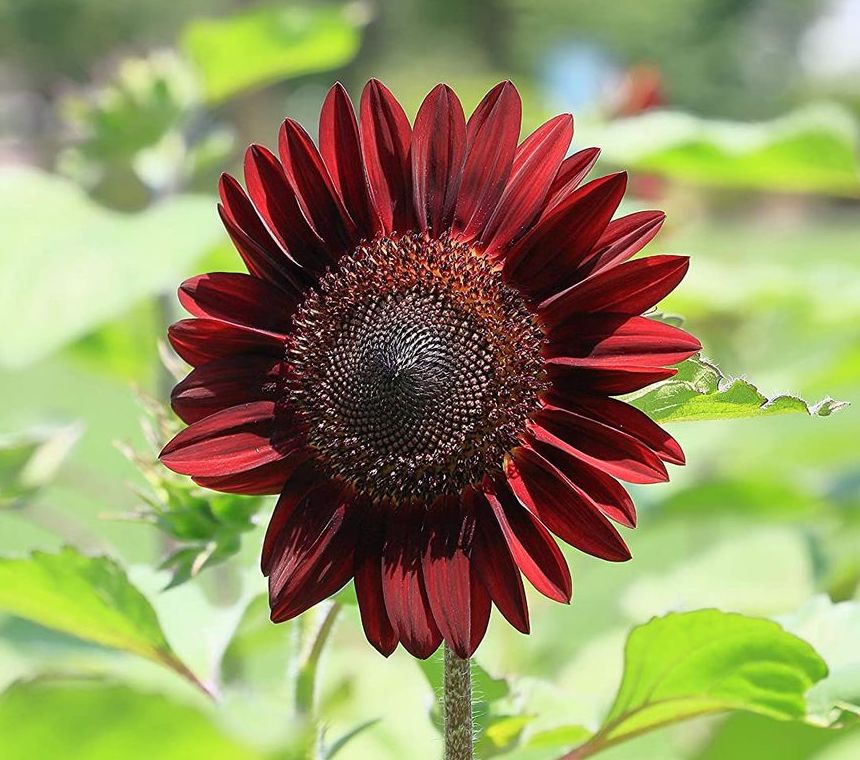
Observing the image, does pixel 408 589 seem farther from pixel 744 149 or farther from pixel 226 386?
pixel 744 149

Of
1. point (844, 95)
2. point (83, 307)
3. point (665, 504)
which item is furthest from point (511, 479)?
point (844, 95)

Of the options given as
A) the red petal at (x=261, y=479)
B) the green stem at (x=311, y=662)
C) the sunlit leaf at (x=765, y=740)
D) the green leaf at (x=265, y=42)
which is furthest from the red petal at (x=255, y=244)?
the green leaf at (x=265, y=42)

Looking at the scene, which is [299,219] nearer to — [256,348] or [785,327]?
[256,348]

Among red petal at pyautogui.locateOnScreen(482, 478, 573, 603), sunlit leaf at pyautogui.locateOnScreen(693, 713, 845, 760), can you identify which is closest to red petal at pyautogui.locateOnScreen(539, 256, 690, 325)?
red petal at pyautogui.locateOnScreen(482, 478, 573, 603)

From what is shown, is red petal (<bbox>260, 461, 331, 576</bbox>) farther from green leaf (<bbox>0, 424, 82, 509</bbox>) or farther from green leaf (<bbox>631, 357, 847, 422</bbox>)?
green leaf (<bbox>0, 424, 82, 509</bbox>)

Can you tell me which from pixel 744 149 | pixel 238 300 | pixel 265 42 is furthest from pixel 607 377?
pixel 265 42

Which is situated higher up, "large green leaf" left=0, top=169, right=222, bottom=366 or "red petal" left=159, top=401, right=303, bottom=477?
"large green leaf" left=0, top=169, right=222, bottom=366
